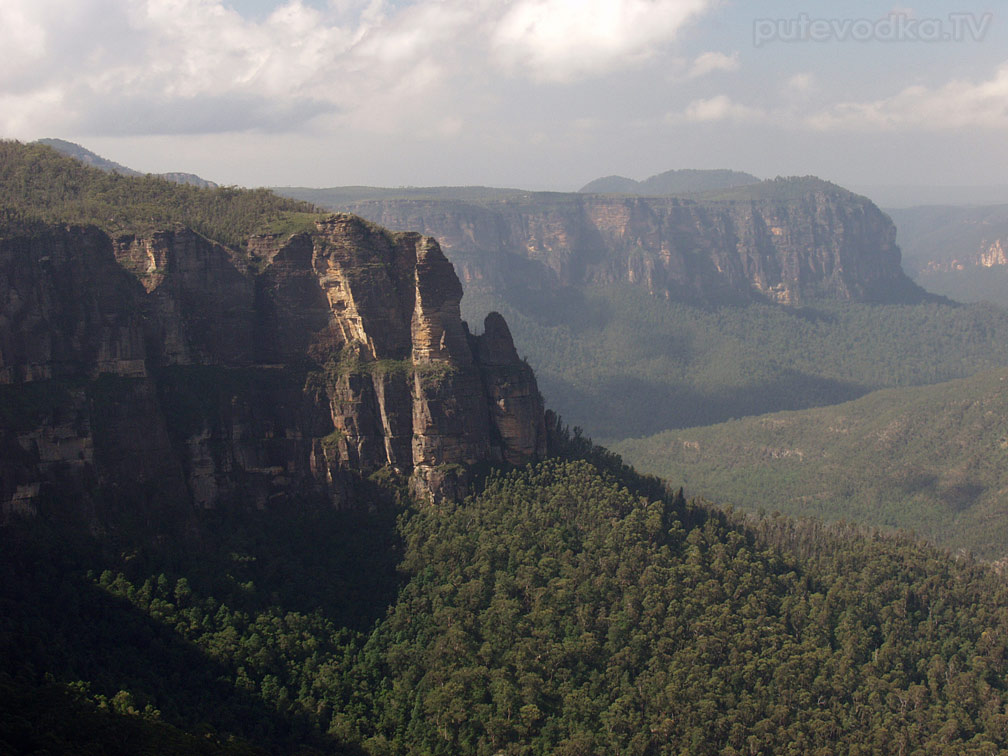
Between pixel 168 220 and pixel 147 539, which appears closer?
pixel 147 539

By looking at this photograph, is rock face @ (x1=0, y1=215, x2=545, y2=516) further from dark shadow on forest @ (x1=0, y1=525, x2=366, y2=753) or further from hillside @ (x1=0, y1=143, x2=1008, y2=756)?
dark shadow on forest @ (x1=0, y1=525, x2=366, y2=753)

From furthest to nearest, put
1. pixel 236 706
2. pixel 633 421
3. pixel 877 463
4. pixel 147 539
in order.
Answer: pixel 633 421 → pixel 877 463 → pixel 147 539 → pixel 236 706

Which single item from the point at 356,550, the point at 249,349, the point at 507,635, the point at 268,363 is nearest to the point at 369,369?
the point at 268,363

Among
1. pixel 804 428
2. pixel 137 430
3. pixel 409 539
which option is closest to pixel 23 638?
pixel 137 430

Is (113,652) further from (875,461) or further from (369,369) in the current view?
(875,461)

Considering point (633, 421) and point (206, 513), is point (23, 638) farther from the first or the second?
point (633, 421)

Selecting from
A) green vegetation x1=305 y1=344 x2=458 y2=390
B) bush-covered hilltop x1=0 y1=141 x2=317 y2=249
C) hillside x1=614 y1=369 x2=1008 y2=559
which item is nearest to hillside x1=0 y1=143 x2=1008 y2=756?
green vegetation x1=305 y1=344 x2=458 y2=390

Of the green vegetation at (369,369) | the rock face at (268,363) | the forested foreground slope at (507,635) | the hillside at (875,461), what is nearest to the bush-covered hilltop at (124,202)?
the rock face at (268,363)
